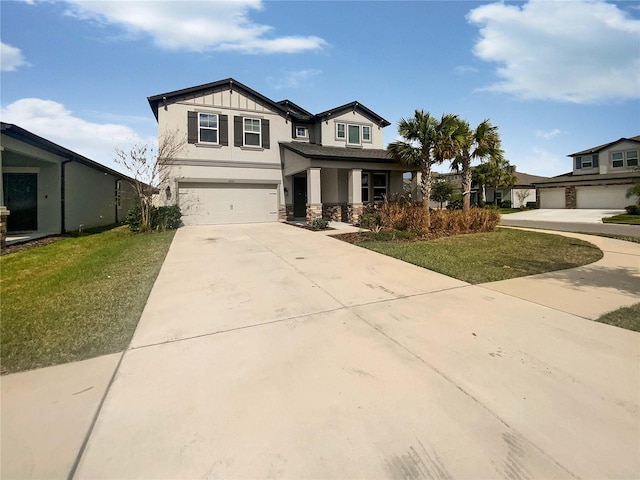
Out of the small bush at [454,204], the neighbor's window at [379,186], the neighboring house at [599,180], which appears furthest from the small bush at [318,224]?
the neighboring house at [599,180]

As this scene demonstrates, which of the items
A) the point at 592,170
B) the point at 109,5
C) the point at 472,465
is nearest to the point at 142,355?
the point at 472,465

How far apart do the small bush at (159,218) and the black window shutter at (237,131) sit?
192 inches

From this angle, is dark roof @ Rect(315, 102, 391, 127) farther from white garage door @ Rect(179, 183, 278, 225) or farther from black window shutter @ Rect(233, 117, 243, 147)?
white garage door @ Rect(179, 183, 278, 225)

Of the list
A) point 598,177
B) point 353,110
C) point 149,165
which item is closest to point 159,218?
point 149,165

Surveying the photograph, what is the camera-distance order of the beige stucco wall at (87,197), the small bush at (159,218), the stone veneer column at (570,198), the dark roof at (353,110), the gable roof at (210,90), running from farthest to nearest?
the stone veneer column at (570,198) → the dark roof at (353,110) → the gable roof at (210,90) → the small bush at (159,218) → the beige stucco wall at (87,197)

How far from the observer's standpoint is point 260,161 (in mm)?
17750

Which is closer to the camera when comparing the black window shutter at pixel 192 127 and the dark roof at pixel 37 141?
the dark roof at pixel 37 141

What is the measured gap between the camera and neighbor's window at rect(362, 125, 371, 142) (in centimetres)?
2034

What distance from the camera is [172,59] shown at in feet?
38.9

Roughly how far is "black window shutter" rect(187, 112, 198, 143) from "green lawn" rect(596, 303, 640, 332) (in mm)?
17288

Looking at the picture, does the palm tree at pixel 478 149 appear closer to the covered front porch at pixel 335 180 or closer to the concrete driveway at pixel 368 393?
the covered front porch at pixel 335 180

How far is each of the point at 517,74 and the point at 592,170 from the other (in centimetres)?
2924

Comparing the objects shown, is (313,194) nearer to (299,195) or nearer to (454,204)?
(299,195)

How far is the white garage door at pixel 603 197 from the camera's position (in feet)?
90.1
